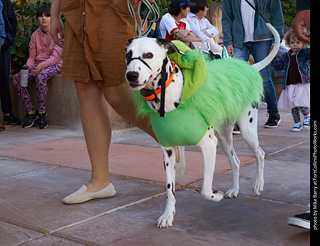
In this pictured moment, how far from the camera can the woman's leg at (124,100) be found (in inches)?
152

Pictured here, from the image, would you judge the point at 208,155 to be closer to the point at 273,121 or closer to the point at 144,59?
the point at 144,59

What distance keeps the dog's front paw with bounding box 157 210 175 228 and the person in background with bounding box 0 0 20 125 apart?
6.01m

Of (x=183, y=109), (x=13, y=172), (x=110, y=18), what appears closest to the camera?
(x=183, y=109)

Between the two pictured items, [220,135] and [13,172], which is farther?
[13,172]

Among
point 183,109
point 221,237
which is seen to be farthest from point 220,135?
point 221,237

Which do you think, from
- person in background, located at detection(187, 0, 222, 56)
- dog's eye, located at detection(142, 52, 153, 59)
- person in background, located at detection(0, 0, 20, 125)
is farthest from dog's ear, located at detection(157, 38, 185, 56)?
person in background, located at detection(0, 0, 20, 125)

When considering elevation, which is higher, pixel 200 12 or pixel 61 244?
pixel 200 12

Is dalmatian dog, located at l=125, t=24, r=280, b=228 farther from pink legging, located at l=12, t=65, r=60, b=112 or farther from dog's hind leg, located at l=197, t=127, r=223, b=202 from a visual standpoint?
pink legging, located at l=12, t=65, r=60, b=112

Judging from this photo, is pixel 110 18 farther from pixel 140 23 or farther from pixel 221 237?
pixel 221 237

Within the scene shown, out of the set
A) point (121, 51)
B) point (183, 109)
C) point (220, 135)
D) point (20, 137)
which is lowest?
point (20, 137)

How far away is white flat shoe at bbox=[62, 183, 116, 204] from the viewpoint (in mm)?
3785

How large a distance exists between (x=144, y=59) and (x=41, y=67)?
569 cm

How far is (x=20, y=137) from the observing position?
7.43 meters
